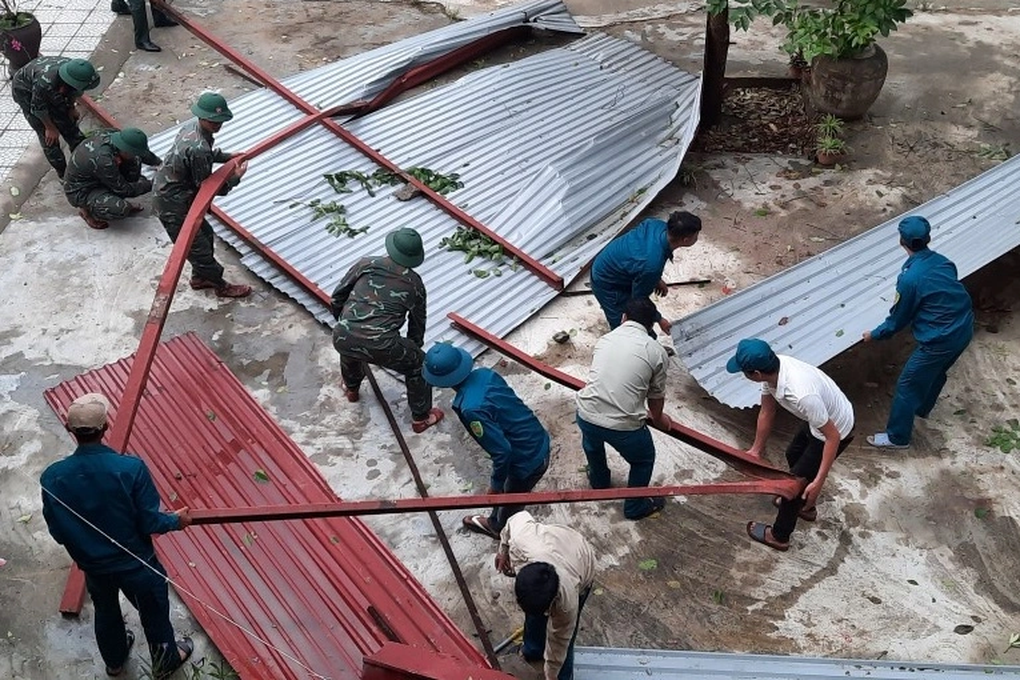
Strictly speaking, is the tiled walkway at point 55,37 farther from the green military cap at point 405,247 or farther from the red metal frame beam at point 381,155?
the green military cap at point 405,247

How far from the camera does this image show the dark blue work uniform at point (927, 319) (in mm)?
5598

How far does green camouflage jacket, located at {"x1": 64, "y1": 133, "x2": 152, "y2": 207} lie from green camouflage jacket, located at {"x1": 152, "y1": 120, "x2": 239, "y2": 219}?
85 cm

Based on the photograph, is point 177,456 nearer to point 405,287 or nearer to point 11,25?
point 405,287

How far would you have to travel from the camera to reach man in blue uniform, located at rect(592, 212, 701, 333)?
19.0 ft

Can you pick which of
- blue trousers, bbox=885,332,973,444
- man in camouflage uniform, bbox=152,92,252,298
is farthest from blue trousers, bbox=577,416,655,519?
man in camouflage uniform, bbox=152,92,252,298

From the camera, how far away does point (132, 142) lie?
7301 millimetres

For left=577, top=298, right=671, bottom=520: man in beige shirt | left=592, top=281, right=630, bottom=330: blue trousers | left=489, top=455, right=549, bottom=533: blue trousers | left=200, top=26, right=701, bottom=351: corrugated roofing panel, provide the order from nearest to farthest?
left=577, top=298, right=671, bottom=520: man in beige shirt < left=489, top=455, right=549, bottom=533: blue trousers < left=592, top=281, right=630, bottom=330: blue trousers < left=200, top=26, right=701, bottom=351: corrugated roofing panel

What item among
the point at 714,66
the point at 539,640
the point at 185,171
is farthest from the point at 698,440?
the point at 714,66

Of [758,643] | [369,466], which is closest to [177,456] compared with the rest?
[369,466]

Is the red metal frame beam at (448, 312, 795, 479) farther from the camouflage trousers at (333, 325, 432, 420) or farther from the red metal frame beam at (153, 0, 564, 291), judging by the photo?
the red metal frame beam at (153, 0, 564, 291)

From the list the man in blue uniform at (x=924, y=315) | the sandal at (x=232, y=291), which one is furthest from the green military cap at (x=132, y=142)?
the man in blue uniform at (x=924, y=315)

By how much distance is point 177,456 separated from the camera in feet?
19.0

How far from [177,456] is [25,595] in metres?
1.14

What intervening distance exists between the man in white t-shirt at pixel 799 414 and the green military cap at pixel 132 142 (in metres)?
5.00
